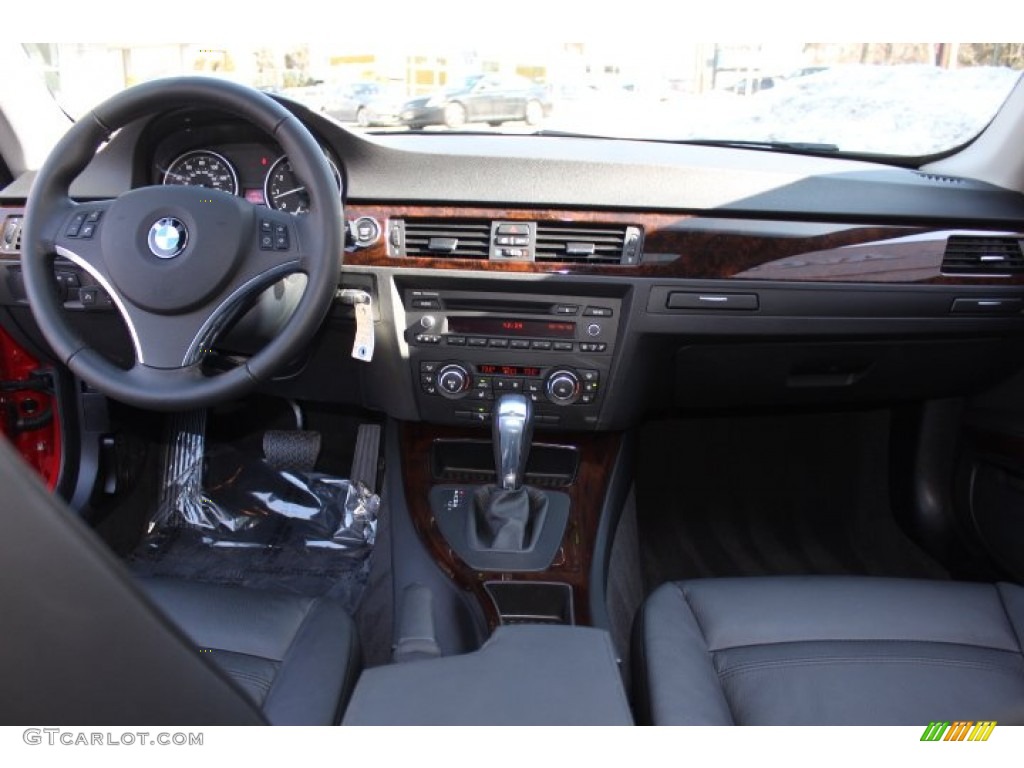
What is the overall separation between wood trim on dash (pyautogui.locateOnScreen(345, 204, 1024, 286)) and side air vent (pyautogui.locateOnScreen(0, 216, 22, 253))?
2.55 feet

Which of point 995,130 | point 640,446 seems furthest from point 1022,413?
point 640,446

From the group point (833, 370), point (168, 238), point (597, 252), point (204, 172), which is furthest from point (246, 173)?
point (833, 370)

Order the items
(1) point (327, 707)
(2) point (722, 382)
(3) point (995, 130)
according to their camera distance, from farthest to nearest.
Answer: (2) point (722, 382) → (3) point (995, 130) → (1) point (327, 707)

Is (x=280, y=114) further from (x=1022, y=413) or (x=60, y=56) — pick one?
(x=1022, y=413)

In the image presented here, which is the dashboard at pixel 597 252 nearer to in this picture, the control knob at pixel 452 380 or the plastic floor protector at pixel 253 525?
the control knob at pixel 452 380

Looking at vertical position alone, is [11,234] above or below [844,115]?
below

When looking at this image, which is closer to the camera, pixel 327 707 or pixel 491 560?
pixel 327 707

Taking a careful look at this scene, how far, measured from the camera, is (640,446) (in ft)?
8.65

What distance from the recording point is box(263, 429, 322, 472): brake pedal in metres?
2.65

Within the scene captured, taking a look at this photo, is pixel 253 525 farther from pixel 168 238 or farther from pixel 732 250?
pixel 732 250

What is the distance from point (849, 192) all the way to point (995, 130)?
46 cm

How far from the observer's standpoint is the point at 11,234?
6.73 feet

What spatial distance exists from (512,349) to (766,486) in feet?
3.33

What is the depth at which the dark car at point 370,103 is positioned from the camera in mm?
2256
